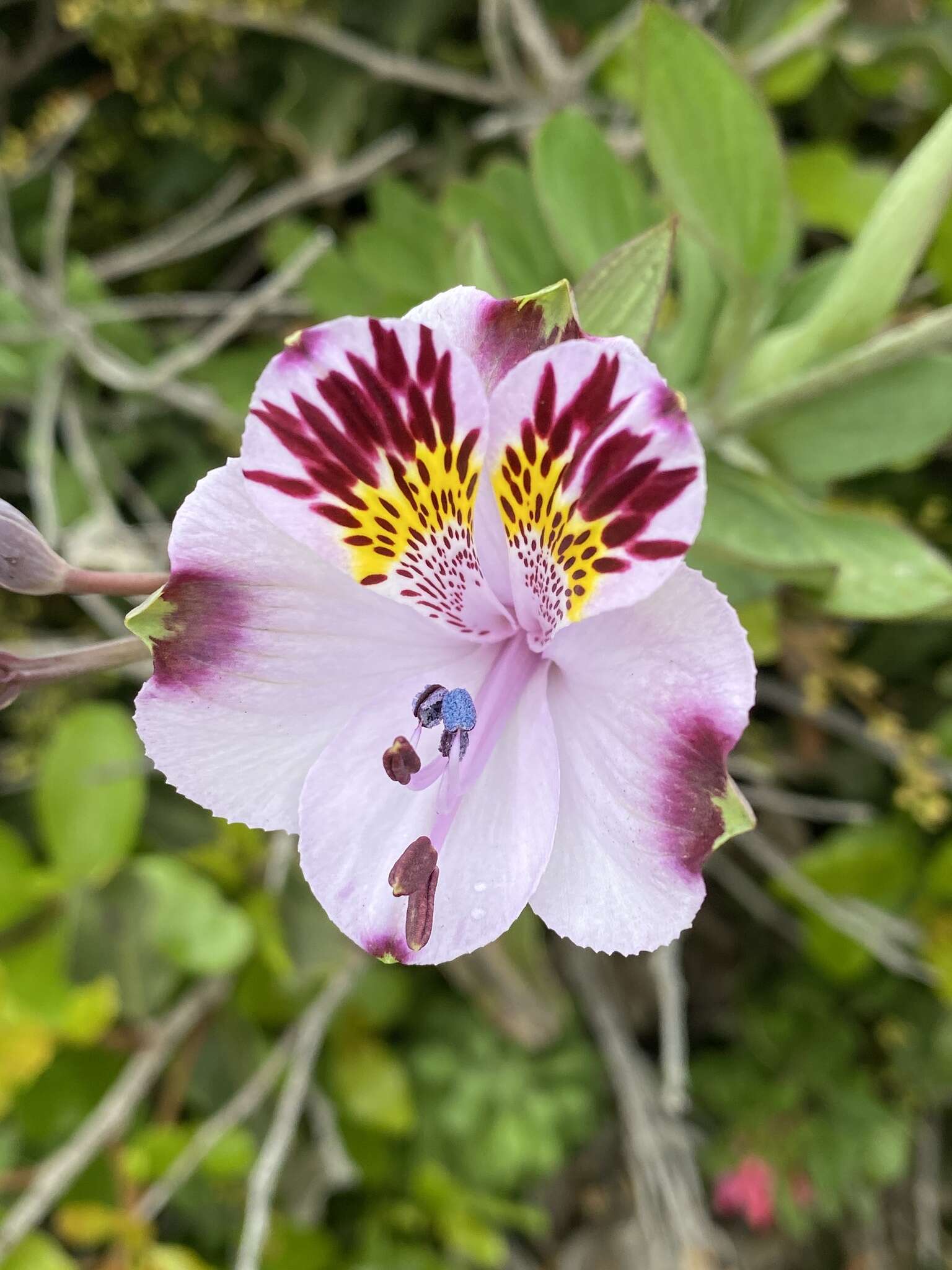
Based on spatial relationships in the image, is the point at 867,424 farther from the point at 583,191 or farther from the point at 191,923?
the point at 191,923

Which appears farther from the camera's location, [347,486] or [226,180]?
[226,180]

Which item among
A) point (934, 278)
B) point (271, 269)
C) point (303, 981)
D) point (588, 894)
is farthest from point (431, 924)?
point (271, 269)

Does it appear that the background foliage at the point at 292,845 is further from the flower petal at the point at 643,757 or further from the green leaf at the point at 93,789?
the flower petal at the point at 643,757

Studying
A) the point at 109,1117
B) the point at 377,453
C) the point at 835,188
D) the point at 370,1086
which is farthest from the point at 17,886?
the point at 835,188

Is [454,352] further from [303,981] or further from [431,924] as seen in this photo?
[303,981]

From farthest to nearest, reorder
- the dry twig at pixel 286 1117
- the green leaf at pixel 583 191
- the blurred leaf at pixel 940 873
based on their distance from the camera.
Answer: the blurred leaf at pixel 940 873 → the dry twig at pixel 286 1117 → the green leaf at pixel 583 191

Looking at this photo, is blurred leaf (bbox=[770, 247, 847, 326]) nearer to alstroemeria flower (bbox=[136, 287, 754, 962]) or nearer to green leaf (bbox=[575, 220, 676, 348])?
green leaf (bbox=[575, 220, 676, 348])

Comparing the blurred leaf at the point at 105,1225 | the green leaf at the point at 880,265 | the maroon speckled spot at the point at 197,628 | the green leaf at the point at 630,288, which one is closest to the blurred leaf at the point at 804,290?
the green leaf at the point at 880,265
